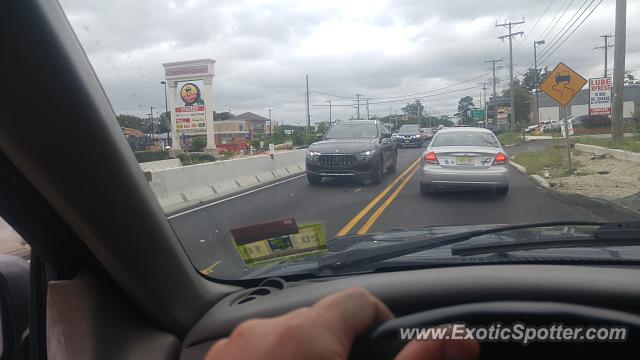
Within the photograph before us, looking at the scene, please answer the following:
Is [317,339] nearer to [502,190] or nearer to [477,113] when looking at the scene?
[502,190]

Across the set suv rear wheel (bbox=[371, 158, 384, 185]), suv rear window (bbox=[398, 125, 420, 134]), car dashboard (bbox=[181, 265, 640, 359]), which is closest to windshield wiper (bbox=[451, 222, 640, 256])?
car dashboard (bbox=[181, 265, 640, 359])

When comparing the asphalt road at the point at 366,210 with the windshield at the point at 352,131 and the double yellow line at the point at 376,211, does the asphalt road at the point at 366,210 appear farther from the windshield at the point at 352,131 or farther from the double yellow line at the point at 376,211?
the windshield at the point at 352,131

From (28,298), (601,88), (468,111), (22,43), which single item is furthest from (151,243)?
(468,111)

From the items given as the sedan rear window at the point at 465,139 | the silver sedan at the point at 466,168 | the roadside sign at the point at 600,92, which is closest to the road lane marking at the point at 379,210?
the silver sedan at the point at 466,168

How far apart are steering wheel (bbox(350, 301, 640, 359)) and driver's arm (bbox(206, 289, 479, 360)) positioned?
0.48 feet

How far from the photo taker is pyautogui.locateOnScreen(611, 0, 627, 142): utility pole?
59.0 feet

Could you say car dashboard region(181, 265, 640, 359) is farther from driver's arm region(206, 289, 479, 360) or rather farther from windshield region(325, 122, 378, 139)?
windshield region(325, 122, 378, 139)

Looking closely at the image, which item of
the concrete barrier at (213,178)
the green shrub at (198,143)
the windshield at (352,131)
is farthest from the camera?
the windshield at (352,131)

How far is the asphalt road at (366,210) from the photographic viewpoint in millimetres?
8156

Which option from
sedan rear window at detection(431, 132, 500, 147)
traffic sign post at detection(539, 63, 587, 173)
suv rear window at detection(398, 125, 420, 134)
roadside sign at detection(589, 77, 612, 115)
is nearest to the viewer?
sedan rear window at detection(431, 132, 500, 147)

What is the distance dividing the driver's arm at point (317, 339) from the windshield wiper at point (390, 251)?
120 cm

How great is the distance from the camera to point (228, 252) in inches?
168

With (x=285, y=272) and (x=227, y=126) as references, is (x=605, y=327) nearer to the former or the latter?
(x=285, y=272)

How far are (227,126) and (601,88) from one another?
45.8 feet
